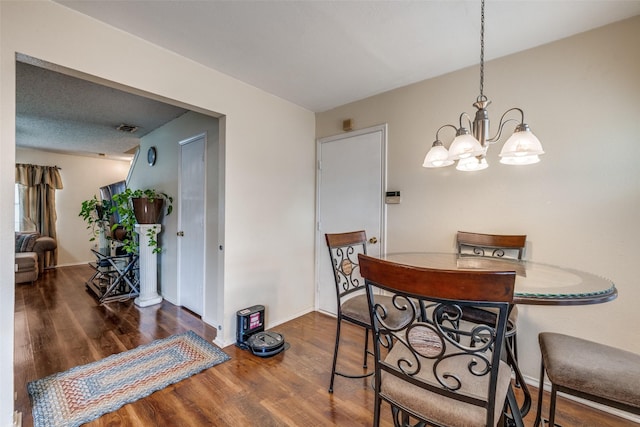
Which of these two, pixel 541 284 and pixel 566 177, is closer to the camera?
pixel 541 284

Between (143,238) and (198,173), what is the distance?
4.13 feet

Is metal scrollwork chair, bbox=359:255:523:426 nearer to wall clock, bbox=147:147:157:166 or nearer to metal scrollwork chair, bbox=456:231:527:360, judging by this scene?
metal scrollwork chair, bbox=456:231:527:360

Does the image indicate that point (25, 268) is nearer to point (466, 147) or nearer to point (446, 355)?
point (446, 355)

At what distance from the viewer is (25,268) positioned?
4.31 m

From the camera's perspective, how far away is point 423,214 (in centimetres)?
251

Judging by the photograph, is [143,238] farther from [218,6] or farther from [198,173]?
[218,6]

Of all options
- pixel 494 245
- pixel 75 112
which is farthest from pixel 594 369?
pixel 75 112

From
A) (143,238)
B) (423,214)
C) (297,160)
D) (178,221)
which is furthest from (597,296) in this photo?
(143,238)

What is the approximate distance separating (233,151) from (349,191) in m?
1.28

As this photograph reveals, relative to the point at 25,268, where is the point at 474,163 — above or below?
above

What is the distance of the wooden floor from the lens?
64.5 inches

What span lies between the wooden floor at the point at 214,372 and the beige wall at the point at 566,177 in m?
0.68

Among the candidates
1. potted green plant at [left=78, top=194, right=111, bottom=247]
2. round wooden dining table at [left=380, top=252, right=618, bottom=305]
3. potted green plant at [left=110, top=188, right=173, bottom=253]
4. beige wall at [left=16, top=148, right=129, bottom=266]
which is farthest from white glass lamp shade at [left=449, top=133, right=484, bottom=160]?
beige wall at [left=16, top=148, right=129, bottom=266]

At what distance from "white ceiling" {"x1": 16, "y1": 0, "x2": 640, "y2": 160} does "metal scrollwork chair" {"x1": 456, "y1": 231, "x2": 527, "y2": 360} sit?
139 centimetres
